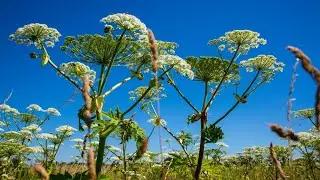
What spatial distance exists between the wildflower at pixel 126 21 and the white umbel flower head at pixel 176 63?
28.8 inches

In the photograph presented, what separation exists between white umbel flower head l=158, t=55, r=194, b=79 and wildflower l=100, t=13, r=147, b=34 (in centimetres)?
73

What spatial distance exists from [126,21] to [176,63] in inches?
53.8

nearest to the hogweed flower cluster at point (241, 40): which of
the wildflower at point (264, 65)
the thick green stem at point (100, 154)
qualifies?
the wildflower at point (264, 65)

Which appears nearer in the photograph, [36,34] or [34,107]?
[36,34]

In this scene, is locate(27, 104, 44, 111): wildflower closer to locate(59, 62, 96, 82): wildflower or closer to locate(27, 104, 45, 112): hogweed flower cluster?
locate(27, 104, 45, 112): hogweed flower cluster

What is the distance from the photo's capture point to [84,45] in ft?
26.7

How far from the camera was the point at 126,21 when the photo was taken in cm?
793

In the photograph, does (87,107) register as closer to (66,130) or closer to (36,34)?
(36,34)

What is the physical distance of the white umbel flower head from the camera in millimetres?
8242

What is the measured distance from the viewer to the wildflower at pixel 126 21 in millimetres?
7902

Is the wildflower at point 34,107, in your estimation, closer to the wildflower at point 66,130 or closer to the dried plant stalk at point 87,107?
the wildflower at point 66,130

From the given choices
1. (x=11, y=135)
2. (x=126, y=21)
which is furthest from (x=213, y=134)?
(x=11, y=135)

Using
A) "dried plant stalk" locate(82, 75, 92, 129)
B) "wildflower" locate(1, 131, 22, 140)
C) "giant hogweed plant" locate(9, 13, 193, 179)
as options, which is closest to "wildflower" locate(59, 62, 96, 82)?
"giant hogweed plant" locate(9, 13, 193, 179)

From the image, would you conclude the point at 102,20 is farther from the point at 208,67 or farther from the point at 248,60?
the point at 248,60
